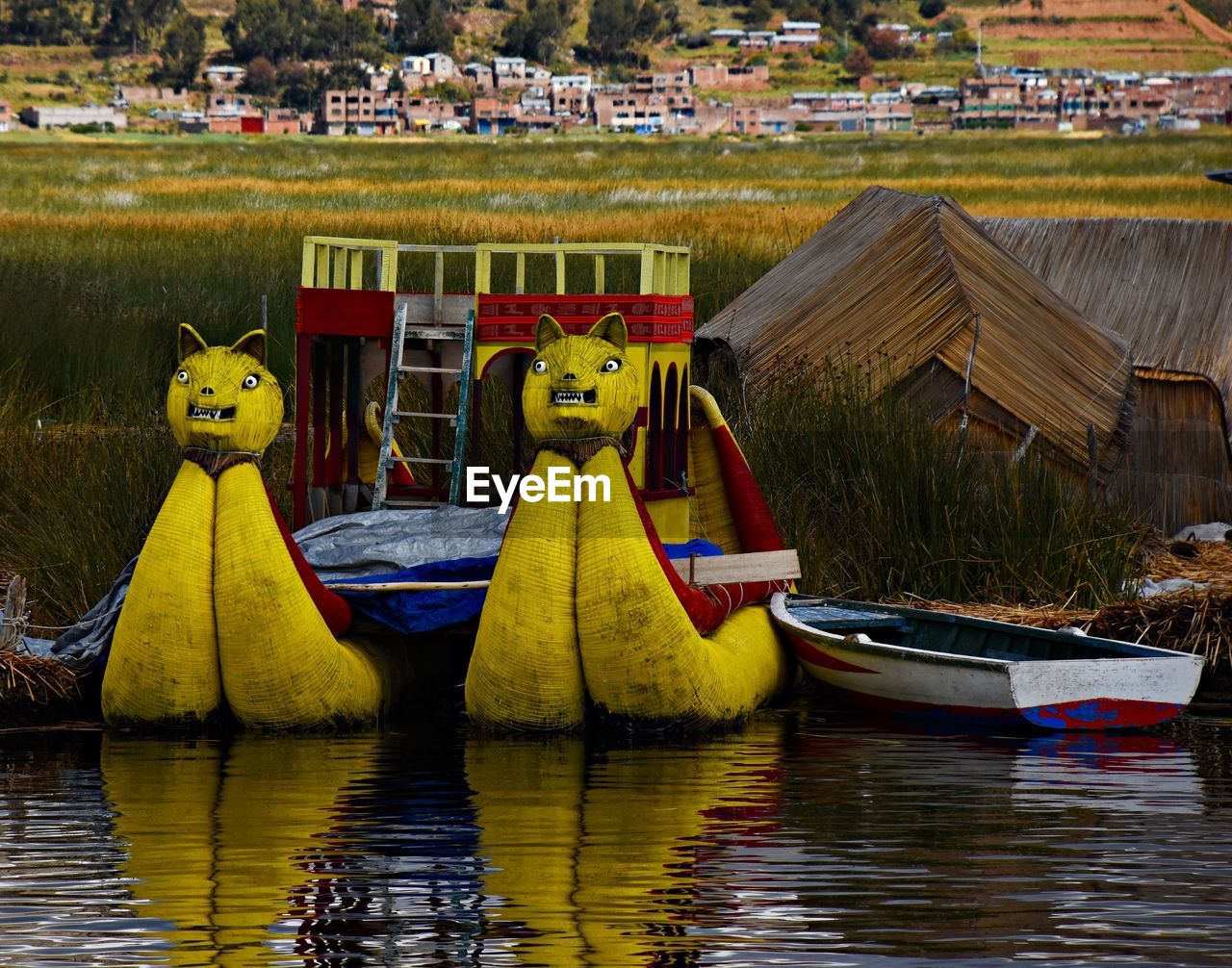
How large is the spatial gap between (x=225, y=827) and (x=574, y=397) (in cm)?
→ 269

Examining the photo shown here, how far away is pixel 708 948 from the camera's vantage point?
6512 mm

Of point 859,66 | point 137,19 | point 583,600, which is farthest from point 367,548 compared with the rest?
point 859,66

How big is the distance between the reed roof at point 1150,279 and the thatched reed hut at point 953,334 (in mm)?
519

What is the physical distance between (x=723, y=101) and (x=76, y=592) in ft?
545

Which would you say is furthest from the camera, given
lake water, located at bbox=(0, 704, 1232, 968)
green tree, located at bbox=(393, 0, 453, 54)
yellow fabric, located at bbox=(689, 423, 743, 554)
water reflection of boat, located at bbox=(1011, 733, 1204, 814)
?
green tree, located at bbox=(393, 0, 453, 54)

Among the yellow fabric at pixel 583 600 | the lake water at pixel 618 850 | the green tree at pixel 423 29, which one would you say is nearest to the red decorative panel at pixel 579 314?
the yellow fabric at pixel 583 600

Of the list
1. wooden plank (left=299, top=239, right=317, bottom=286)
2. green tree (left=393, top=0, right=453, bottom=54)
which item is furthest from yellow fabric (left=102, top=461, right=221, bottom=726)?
green tree (left=393, top=0, right=453, bottom=54)

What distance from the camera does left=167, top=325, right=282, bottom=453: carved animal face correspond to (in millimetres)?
9781

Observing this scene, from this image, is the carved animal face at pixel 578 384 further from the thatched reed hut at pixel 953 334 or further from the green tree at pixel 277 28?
the green tree at pixel 277 28

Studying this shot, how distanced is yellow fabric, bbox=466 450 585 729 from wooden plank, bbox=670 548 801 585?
1066mm

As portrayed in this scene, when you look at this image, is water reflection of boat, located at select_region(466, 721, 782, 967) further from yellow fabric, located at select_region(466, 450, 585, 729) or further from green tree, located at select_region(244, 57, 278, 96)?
green tree, located at select_region(244, 57, 278, 96)

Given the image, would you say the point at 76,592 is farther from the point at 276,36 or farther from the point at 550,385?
the point at 276,36

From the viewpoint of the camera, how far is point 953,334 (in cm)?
1509

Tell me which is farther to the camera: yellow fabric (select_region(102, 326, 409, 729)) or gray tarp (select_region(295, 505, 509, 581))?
gray tarp (select_region(295, 505, 509, 581))
